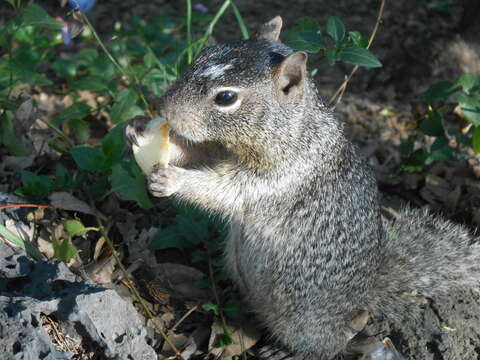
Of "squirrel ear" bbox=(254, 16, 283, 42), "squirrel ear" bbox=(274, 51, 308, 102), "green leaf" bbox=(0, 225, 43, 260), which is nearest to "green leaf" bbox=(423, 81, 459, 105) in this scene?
"squirrel ear" bbox=(254, 16, 283, 42)

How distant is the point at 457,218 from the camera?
5.14m

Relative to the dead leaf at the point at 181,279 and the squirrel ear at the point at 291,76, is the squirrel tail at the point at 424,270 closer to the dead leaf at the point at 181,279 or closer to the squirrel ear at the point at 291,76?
the dead leaf at the point at 181,279

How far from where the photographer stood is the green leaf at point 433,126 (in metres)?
5.01

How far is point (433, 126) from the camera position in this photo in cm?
502

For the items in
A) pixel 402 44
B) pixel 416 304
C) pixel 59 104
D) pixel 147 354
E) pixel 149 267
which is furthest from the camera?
pixel 402 44

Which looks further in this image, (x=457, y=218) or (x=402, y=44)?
(x=402, y=44)

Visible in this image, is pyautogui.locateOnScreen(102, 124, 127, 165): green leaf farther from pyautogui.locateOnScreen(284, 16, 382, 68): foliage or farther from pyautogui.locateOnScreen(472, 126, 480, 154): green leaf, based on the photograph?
pyautogui.locateOnScreen(472, 126, 480, 154): green leaf

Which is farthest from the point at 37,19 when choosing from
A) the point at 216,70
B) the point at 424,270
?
the point at 424,270

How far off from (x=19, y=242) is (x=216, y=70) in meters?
1.87

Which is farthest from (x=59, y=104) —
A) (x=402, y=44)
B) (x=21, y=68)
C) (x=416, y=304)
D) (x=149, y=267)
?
(x=402, y=44)

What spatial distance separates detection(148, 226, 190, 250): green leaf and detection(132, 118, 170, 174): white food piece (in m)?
0.82

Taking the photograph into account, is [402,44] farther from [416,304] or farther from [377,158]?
[416,304]

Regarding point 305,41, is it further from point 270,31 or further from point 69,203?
point 69,203

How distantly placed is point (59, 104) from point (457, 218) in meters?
4.50
